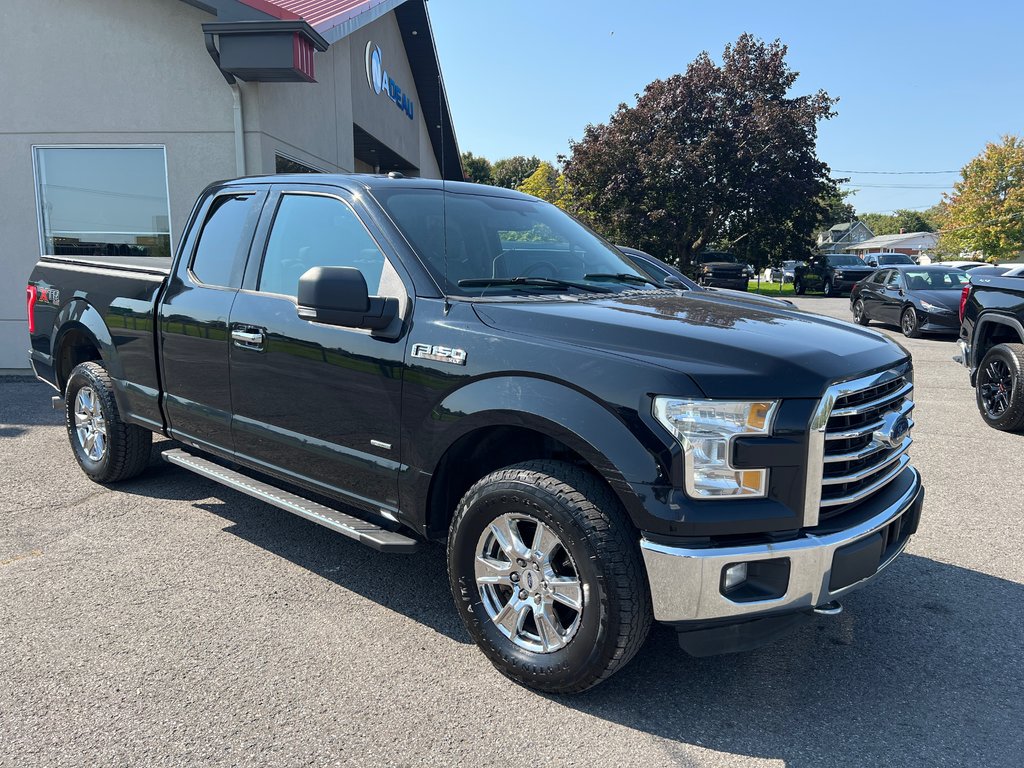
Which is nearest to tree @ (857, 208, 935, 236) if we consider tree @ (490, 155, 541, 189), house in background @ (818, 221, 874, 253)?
house in background @ (818, 221, 874, 253)

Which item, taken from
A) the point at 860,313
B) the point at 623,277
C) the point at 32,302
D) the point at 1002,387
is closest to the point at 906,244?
the point at 860,313

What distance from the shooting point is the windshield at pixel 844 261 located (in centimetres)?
3070

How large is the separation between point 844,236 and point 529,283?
137 m

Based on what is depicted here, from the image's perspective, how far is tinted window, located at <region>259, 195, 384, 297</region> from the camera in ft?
11.7

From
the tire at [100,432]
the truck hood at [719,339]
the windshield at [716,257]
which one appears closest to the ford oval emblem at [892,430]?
the truck hood at [719,339]

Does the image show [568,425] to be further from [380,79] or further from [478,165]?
[478,165]

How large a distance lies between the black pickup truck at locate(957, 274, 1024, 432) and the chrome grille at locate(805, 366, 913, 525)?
16.0ft

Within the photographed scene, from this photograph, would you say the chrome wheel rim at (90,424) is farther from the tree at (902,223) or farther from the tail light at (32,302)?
the tree at (902,223)

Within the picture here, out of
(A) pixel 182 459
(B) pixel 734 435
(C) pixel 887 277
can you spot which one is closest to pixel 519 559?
(B) pixel 734 435

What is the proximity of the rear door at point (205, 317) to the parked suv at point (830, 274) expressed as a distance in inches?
1101

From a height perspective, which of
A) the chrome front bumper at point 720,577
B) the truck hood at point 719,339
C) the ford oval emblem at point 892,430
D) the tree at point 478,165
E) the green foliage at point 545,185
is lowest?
the chrome front bumper at point 720,577

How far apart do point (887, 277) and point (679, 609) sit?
16.2m

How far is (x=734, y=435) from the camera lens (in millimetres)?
2520

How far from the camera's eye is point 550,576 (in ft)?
9.36
